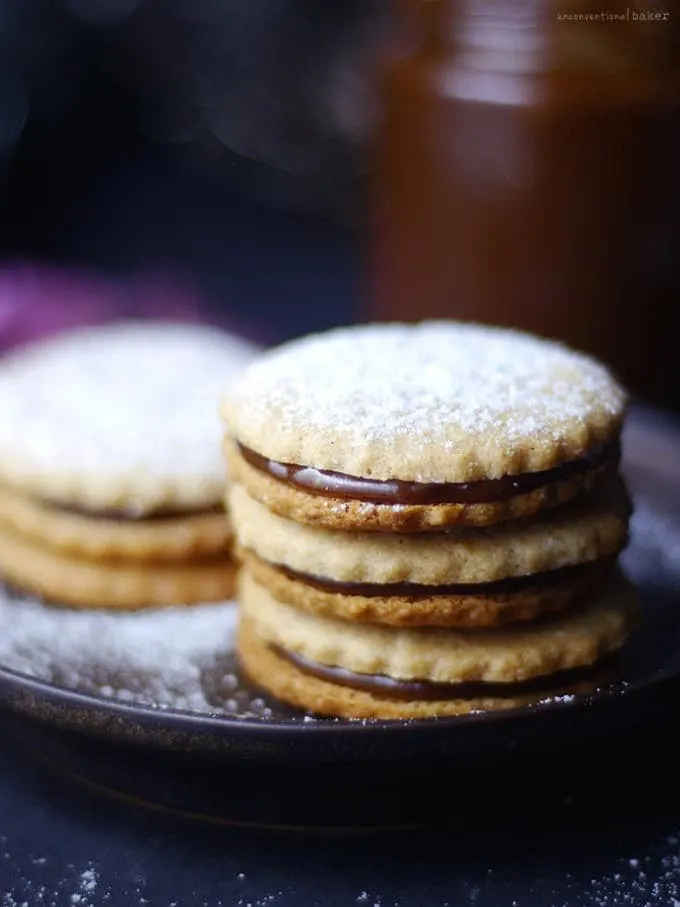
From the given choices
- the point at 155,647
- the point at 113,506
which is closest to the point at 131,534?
the point at 113,506

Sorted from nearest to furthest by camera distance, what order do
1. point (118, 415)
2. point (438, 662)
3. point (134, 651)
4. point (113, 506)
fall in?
point (438, 662)
point (134, 651)
point (113, 506)
point (118, 415)

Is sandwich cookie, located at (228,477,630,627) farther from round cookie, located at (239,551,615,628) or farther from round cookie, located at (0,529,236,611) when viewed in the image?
round cookie, located at (0,529,236,611)

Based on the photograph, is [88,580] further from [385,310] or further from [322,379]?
[385,310]

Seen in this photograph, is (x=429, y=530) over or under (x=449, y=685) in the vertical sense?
over

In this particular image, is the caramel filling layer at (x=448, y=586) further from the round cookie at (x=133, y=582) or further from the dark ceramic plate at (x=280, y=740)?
the round cookie at (x=133, y=582)

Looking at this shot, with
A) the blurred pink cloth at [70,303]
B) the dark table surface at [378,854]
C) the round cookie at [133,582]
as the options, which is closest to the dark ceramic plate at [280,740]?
the dark table surface at [378,854]

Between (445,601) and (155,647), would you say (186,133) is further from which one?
(445,601)

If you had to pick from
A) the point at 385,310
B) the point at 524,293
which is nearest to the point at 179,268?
the point at 385,310
